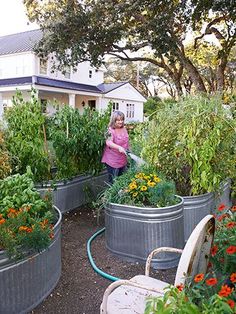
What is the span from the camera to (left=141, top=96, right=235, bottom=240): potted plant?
12.4ft

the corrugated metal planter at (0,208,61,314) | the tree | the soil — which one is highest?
the tree

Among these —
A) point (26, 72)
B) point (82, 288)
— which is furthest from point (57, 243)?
point (26, 72)

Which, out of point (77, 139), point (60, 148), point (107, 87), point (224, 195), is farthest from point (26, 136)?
point (107, 87)

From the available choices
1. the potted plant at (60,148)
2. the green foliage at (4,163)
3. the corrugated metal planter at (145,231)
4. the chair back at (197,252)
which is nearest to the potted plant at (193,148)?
the corrugated metal planter at (145,231)

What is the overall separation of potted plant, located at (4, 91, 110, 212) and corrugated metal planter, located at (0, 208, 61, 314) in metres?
1.78

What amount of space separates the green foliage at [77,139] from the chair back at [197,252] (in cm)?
326

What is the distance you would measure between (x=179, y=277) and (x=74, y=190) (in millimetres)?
3582

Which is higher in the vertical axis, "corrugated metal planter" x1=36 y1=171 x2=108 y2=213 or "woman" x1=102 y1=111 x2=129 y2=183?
"woman" x1=102 y1=111 x2=129 y2=183

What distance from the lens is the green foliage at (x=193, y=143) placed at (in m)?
3.76

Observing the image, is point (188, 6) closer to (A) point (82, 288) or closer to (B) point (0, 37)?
(A) point (82, 288)

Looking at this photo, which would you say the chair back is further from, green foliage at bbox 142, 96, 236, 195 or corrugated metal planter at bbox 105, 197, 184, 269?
green foliage at bbox 142, 96, 236, 195

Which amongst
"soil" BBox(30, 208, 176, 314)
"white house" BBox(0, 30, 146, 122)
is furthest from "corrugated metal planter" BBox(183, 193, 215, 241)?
"white house" BBox(0, 30, 146, 122)

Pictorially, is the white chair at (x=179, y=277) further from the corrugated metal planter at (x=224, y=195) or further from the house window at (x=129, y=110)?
the house window at (x=129, y=110)

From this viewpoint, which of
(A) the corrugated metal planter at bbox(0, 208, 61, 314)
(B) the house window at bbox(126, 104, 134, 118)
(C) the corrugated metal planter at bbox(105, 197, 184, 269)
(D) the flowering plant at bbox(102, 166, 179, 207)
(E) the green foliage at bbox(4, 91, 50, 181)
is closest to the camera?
(A) the corrugated metal planter at bbox(0, 208, 61, 314)
